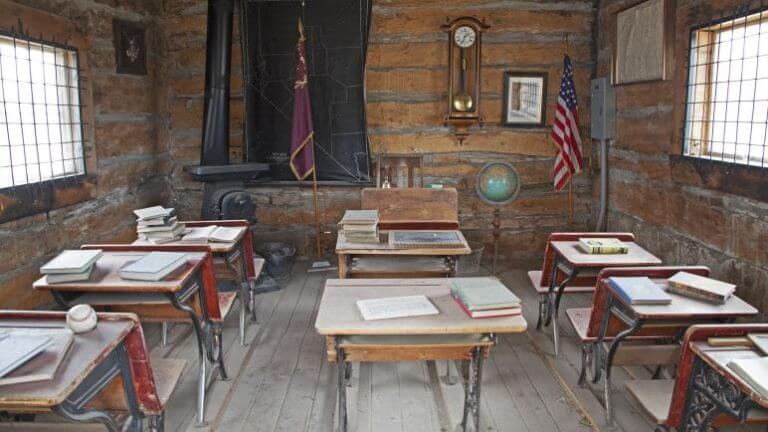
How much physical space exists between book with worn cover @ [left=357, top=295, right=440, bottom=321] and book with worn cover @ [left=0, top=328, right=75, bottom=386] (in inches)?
45.2

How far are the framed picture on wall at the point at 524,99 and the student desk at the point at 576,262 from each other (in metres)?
2.58

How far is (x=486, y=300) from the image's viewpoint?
8.59ft

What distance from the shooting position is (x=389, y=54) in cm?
630

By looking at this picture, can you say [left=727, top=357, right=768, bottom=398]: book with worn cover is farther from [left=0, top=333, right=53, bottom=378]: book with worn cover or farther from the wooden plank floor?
[left=0, top=333, right=53, bottom=378]: book with worn cover

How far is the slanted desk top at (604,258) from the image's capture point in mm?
3633

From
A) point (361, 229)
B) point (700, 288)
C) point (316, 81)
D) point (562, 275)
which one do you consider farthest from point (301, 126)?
point (700, 288)

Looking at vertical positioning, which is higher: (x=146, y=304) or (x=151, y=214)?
(x=151, y=214)

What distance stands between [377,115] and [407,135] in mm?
383

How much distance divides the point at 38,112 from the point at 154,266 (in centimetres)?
177

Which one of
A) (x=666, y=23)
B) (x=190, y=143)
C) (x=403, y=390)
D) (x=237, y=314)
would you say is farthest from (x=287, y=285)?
(x=666, y=23)

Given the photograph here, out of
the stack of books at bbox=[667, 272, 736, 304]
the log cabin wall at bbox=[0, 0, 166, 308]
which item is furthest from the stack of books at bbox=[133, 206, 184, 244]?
the stack of books at bbox=[667, 272, 736, 304]

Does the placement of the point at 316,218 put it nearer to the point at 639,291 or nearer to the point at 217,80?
the point at 217,80

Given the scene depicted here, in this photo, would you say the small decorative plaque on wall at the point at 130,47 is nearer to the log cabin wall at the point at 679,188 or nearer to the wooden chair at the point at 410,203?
the wooden chair at the point at 410,203

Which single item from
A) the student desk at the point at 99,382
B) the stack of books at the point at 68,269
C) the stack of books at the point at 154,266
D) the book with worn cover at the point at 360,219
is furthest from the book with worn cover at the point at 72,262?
the book with worn cover at the point at 360,219
